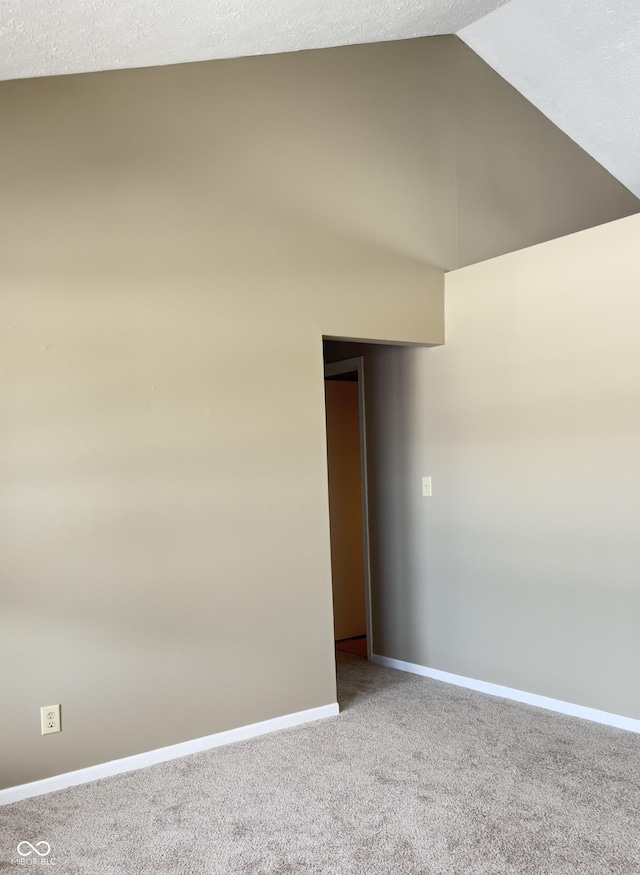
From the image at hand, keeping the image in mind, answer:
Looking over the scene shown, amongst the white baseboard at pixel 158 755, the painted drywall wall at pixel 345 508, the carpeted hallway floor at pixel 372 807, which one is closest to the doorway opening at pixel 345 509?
the painted drywall wall at pixel 345 508

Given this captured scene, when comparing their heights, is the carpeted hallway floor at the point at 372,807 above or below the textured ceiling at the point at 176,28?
below

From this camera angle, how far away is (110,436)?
313 cm

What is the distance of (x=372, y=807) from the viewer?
8.98ft

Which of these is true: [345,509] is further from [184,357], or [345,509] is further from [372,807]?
[372,807]

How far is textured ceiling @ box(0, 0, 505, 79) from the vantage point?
8.42 feet

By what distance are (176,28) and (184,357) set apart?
4.35ft

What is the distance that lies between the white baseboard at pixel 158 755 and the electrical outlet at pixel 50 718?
191mm

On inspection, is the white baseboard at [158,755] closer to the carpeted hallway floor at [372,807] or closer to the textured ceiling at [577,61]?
the carpeted hallway floor at [372,807]

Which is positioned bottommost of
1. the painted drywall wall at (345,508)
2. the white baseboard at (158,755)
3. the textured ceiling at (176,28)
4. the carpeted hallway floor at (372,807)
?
the carpeted hallway floor at (372,807)

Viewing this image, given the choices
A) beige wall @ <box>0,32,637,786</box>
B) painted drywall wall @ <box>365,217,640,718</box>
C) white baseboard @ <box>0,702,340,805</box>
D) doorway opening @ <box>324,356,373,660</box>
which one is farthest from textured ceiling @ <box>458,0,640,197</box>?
white baseboard @ <box>0,702,340,805</box>

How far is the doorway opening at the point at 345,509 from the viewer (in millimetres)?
5359

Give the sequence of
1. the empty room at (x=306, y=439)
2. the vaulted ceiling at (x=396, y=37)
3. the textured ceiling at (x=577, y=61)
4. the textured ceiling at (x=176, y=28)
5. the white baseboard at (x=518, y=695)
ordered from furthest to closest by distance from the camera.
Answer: the textured ceiling at (x=577, y=61) → the white baseboard at (x=518, y=695) → the empty room at (x=306, y=439) → the vaulted ceiling at (x=396, y=37) → the textured ceiling at (x=176, y=28)

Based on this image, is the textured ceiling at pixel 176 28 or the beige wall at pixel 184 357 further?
the beige wall at pixel 184 357

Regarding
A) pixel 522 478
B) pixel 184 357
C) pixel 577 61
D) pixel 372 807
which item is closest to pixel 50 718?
pixel 372 807
